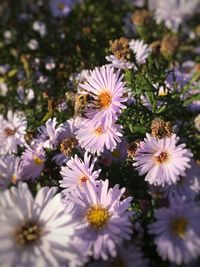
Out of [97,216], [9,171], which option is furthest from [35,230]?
[9,171]

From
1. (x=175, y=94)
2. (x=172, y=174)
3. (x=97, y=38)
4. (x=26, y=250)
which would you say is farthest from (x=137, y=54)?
(x=26, y=250)

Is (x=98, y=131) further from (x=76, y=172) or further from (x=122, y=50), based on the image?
(x=122, y=50)

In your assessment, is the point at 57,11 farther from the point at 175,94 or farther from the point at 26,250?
the point at 26,250

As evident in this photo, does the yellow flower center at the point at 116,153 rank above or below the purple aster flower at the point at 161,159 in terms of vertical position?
above

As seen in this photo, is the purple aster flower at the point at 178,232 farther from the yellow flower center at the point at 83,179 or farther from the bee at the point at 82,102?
the bee at the point at 82,102

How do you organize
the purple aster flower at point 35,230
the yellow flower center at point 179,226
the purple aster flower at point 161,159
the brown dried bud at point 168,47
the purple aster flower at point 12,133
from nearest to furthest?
the purple aster flower at point 35,230 < the yellow flower center at point 179,226 < the purple aster flower at point 161,159 < the purple aster flower at point 12,133 < the brown dried bud at point 168,47

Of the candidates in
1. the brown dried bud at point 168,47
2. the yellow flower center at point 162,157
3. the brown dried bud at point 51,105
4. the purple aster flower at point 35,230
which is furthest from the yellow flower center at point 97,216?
the brown dried bud at point 168,47
